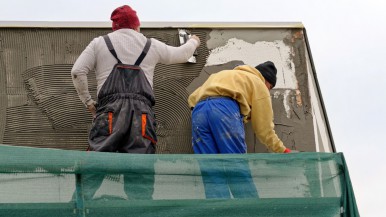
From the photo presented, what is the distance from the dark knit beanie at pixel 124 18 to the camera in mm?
6695

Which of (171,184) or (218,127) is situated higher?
(218,127)

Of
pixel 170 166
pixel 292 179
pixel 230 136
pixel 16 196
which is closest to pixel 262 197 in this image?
pixel 292 179

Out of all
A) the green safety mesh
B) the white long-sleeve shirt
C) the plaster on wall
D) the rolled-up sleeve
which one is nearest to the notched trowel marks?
the plaster on wall

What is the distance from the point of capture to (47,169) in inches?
211

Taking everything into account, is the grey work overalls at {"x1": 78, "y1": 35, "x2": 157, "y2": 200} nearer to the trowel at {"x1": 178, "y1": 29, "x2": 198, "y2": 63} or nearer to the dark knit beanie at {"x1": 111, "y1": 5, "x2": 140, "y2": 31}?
the dark knit beanie at {"x1": 111, "y1": 5, "x2": 140, "y2": 31}

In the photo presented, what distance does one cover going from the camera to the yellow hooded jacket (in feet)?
22.5

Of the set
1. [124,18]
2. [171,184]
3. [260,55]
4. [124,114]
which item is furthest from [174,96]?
[171,184]

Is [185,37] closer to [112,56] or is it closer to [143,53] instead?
[143,53]

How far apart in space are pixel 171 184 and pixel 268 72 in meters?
2.08

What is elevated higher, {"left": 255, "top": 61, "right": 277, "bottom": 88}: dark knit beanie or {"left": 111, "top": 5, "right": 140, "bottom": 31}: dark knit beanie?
{"left": 111, "top": 5, "right": 140, "bottom": 31}: dark knit beanie

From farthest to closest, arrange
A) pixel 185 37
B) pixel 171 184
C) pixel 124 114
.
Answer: pixel 185 37
pixel 124 114
pixel 171 184

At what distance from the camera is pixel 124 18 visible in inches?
264

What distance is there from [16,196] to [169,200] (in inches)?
37.3

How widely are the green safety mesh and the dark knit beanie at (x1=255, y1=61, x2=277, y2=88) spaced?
5.24ft
